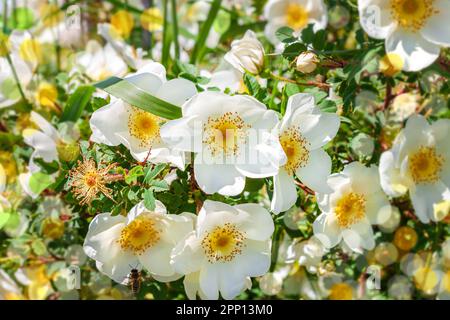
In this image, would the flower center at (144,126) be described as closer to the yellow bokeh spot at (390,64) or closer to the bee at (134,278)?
the bee at (134,278)

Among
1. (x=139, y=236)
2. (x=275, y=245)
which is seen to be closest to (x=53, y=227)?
(x=139, y=236)

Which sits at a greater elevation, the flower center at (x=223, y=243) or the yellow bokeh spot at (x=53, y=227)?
the flower center at (x=223, y=243)

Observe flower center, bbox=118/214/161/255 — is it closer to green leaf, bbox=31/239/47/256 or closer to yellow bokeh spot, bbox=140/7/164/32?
green leaf, bbox=31/239/47/256

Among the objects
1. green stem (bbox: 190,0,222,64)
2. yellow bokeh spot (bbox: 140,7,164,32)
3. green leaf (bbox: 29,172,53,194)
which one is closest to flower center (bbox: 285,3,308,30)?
green stem (bbox: 190,0,222,64)

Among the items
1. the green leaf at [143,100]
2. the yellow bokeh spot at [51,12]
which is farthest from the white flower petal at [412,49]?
the yellow bokeh spot at [51,12]

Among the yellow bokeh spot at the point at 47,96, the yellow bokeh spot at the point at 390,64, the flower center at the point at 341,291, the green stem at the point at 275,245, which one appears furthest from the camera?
the yellow bokeh spot at the point at 47,96

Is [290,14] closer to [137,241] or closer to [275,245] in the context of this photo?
[275,245]

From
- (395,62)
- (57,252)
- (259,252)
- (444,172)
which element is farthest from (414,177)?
(57,252)
